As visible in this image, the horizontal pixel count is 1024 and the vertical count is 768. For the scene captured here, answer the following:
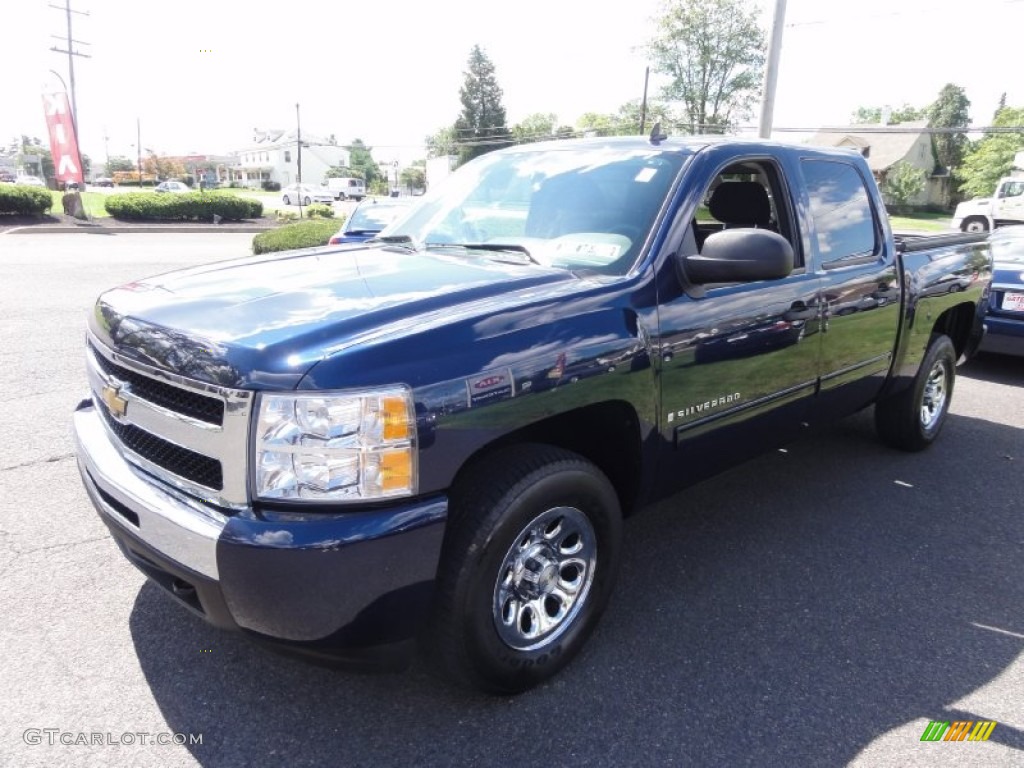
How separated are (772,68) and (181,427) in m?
14.6

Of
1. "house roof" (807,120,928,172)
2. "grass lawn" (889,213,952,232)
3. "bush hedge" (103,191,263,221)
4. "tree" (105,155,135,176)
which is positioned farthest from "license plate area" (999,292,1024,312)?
"tree" (105,155,135,176)

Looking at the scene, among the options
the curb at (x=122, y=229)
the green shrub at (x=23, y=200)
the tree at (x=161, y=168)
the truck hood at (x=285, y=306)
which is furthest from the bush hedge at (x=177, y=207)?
the tree at (x=161, y=168)

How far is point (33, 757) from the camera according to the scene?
2244 mm

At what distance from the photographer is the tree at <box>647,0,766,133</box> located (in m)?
49.4

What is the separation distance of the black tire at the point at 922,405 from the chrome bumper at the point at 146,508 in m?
4.32

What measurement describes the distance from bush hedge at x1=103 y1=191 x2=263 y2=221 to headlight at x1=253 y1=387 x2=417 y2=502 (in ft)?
95.2

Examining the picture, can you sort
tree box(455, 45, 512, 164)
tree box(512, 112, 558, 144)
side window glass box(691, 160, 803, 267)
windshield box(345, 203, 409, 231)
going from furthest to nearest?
tree box(512, 112, 558, 144), tree box(455, 45, 512, 164), windshield box(345, 203, 409, 231), side window glass box(691, 160, 803, 267)

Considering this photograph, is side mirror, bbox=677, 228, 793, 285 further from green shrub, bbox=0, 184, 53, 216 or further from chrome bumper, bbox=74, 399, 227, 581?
green shrub, bbox=0, 184, 53, 216

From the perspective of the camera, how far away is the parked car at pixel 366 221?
10.3m

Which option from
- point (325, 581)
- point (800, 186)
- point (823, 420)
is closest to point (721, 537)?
point (823, 420)

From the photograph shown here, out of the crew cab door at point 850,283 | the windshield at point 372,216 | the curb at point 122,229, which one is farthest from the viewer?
the curb at point 122,229

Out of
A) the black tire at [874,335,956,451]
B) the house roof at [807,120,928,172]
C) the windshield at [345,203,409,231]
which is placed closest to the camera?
the black tire at [874,335,956,451]

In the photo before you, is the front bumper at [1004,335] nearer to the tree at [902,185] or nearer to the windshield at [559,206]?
the windshield at [559,206]

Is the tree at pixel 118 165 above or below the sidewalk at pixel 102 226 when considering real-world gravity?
above
